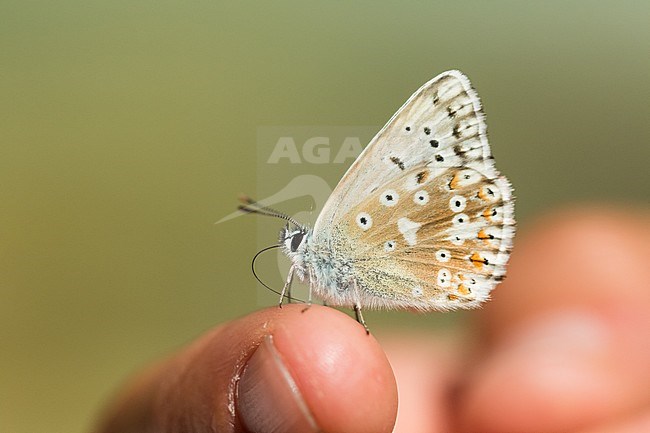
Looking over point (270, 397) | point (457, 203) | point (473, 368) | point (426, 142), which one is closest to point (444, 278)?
point (457, 203)

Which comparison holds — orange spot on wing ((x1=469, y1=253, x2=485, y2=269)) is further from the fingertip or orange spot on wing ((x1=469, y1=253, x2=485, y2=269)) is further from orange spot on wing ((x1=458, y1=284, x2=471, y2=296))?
the fingertip

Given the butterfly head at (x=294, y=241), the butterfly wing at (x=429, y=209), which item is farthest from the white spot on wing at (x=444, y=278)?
the butterfly head at (x=294, y=241)

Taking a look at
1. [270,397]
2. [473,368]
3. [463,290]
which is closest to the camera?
[270,397]

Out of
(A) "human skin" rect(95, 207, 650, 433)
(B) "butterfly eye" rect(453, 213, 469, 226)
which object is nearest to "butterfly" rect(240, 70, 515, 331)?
(B) "butterfly eye" rect(453, 213, 469, 226)

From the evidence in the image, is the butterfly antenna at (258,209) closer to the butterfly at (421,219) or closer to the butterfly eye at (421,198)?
the butterfly at (421,219)

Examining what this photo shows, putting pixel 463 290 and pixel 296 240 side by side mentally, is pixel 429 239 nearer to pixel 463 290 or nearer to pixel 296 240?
pixel 463 290

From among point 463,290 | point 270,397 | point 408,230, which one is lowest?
point 270,397
